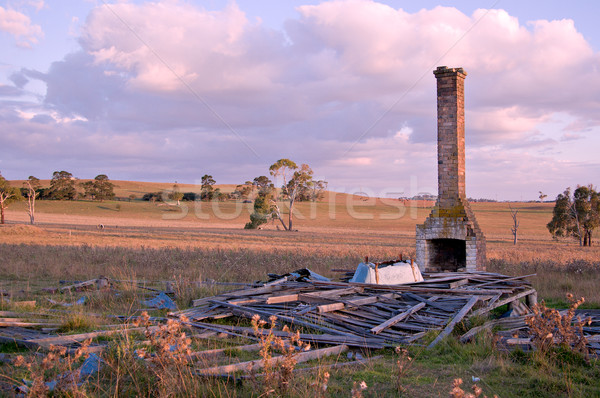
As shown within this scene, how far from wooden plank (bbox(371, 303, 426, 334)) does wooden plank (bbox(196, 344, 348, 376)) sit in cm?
76

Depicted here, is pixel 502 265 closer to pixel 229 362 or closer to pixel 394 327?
pixel 394 327

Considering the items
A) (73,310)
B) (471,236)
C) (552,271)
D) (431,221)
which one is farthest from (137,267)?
(552,271)

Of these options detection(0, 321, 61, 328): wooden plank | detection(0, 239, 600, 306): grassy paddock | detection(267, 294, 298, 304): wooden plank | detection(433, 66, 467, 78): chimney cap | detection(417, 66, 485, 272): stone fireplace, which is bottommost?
detection(0, 239, 600, 306): grassy paddock

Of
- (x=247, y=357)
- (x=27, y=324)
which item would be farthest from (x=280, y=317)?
(x=27, y=324)

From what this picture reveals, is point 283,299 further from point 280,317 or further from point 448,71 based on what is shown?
point 448,71

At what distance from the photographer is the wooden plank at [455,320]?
658 centimetres

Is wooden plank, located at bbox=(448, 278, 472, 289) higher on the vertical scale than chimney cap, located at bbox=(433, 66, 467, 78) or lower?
lower

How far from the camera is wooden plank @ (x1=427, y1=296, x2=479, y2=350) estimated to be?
6.58 m

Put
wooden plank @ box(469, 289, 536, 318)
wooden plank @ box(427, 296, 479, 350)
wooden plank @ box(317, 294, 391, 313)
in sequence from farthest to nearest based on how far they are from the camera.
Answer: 1. wooden plank @ box(469, 289, 536, 318)
2. wooden plank @ box(317, 294, 391, 313)
3. wooden plank @ box(427, 296, 479, 350)

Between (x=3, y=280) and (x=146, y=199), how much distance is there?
284ft

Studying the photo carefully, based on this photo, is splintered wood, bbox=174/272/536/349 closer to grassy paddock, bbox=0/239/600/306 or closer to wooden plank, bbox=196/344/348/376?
wooden plank, bbox=196/344/348/376

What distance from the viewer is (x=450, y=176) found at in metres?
14.2

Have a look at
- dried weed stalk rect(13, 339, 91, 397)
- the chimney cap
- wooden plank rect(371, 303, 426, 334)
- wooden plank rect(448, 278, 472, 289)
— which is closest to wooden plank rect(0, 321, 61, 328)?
dried weed stalk rect(13, 339, 91, 397)

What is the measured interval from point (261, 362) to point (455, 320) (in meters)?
3.85
